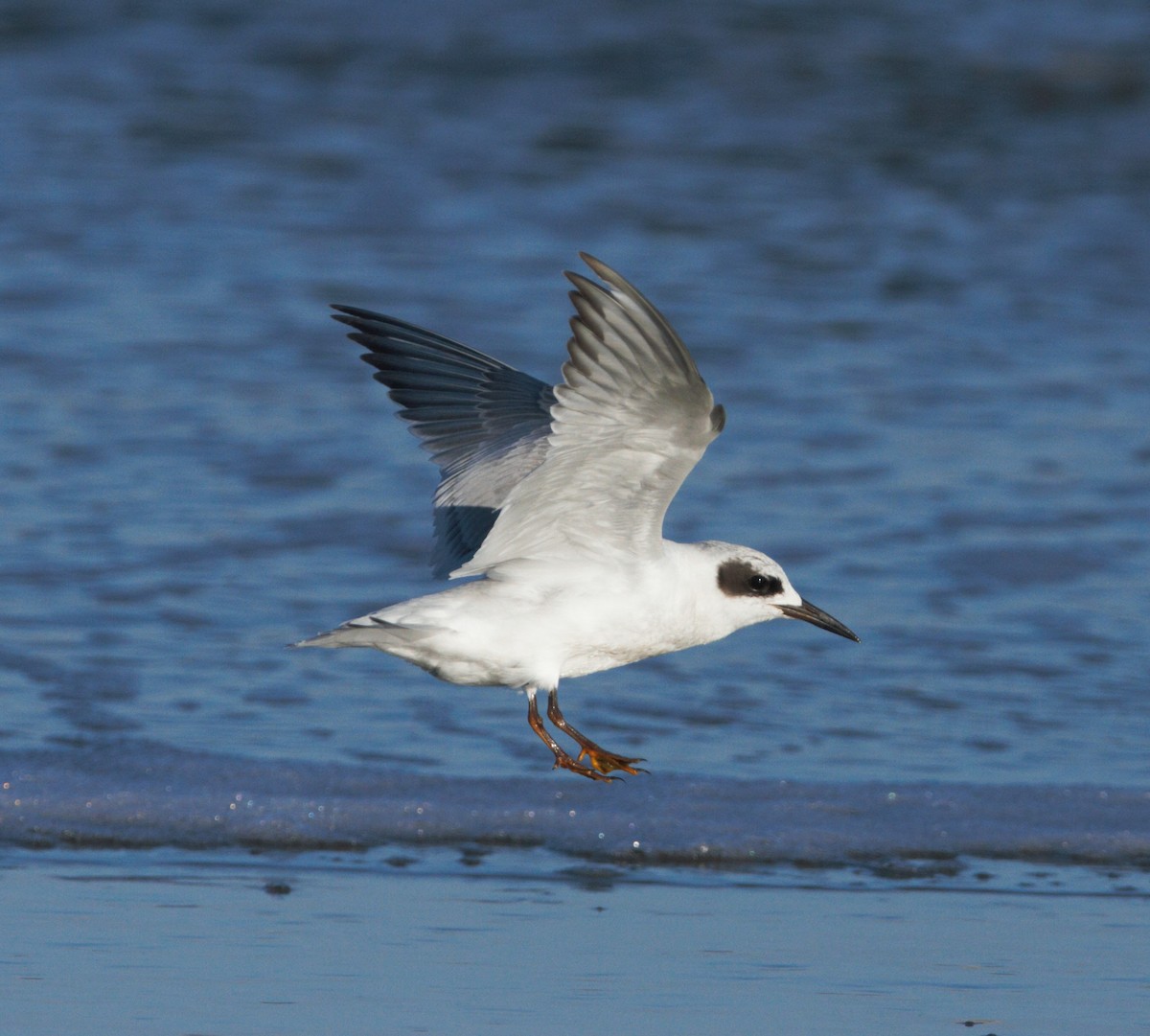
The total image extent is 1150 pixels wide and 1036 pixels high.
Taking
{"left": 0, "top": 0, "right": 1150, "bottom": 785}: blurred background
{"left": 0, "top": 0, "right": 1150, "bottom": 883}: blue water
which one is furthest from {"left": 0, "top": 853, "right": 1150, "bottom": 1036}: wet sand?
{"left": 0, "top": 0, "right": 1150, "bottom": 785}: blurred background

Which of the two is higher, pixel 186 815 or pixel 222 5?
pixel 222 5

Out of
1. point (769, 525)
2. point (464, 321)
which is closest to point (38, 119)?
point (464, 321)

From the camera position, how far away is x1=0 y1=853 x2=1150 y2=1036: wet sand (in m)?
6.00

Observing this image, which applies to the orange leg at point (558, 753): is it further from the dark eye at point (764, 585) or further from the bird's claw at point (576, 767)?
the dark eye at point (764, 585)

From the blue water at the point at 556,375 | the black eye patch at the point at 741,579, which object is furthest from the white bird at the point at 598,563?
the blue water at the point at 556,375

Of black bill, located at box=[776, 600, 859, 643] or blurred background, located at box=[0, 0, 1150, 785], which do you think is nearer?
black bill, located at box=[776, 600, 859, 643]

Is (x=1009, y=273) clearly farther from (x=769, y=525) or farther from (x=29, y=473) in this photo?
(x=29, y=473)

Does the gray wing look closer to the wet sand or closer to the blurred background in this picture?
the wet sand

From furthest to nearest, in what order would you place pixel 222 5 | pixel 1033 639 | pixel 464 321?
1. pixel 222 5
2. pixel 464 321
3. pixel 1033 639

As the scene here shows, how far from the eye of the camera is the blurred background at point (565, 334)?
29.9 ft

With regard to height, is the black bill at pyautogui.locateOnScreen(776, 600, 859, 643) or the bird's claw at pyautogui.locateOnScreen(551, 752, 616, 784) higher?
the black bill at pyautogui.locateOnScreen(776, 600, 859, 643)

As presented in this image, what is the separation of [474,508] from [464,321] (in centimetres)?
841

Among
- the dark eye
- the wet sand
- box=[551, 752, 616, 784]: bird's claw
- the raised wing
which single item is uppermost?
the raised wing

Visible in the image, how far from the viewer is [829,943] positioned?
6.57m
